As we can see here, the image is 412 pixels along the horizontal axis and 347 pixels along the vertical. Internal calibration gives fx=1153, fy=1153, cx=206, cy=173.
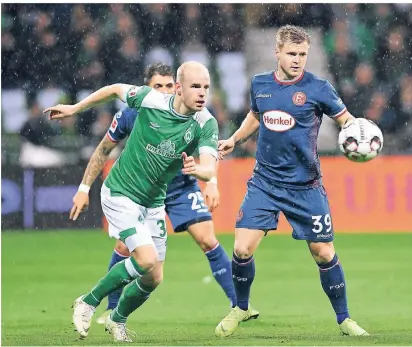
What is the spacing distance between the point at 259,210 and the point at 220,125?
975 centimetres

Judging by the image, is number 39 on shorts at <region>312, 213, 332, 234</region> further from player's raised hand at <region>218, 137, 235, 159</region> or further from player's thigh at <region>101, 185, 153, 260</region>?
player's thigh at <region>101, 185, 153, 260</region>

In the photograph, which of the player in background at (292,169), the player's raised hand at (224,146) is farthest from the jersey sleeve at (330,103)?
the player's raised hand at (224,146)

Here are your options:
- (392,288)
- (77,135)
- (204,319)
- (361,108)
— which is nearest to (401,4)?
(361,108)

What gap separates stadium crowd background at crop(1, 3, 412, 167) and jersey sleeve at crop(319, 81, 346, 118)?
9780 mm

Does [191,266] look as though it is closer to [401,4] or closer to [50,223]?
[50,223]

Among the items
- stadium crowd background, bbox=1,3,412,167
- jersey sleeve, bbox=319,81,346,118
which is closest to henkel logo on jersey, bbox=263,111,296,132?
jersey sleeve, bbox=319,81,346,118

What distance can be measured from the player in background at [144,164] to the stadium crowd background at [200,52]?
33.2ft

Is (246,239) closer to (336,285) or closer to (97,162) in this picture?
(336,285)

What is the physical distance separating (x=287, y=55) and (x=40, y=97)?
Answer: 10.9 m

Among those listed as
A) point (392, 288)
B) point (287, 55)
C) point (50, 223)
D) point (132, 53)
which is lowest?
point (50, 223)

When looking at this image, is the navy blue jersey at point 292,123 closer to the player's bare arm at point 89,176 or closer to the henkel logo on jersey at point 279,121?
the henkel logo on jersey at point 279,121

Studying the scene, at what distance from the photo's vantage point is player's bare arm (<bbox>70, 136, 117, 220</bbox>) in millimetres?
7246

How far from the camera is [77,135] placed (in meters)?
17.0

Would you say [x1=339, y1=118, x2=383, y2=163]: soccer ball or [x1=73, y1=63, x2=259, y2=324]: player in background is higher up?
[x1=339, y1=118, x2=383, y2=163]: soccer ball
